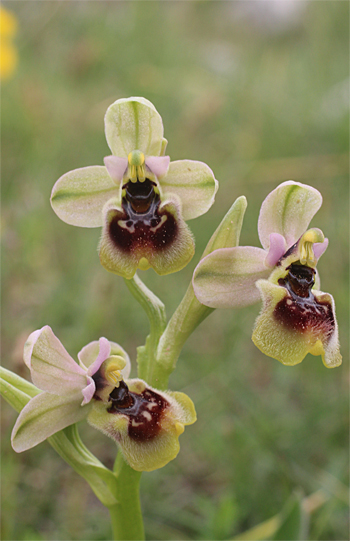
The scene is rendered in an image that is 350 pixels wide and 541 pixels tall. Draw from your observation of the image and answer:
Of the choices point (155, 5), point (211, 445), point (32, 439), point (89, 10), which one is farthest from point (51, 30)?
point (32, 439)

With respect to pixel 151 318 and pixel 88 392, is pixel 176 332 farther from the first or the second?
pixel 88 392

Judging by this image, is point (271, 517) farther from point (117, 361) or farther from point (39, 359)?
point (39, 359)

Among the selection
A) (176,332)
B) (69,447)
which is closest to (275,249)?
(176,332)

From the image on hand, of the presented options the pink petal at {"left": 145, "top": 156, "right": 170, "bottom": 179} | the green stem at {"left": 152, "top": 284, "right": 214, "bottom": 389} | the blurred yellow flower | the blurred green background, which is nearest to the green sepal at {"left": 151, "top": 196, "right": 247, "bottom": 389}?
the green stem at {"left": 152, "top": 284, "right": 214, "bottom": 389}

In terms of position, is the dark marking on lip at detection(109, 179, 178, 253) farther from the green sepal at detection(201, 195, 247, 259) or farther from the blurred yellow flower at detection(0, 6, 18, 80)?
the blurred yellow flower at detection(0, 6, 18, 80)

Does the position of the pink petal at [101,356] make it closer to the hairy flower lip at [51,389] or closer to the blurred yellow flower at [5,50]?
the hairy flower lip at [51,389]

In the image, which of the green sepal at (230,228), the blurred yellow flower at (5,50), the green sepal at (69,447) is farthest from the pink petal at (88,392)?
the blurred yellow flower at (5,50)

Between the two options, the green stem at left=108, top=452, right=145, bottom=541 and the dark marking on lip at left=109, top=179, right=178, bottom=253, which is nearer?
the dark marking on lip at left=109, top=179, right=178, bottom=253
